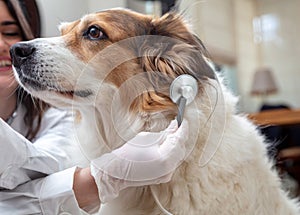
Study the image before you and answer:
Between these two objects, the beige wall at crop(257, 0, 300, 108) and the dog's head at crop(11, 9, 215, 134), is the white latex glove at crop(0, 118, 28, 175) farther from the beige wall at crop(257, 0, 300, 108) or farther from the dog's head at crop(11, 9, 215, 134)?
the beige wall at crop(257, 0, 300, 108)

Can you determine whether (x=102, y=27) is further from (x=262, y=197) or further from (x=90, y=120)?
(x=262, y=197)

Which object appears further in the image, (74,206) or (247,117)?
(247,117)

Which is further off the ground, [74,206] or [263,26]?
[74,206]

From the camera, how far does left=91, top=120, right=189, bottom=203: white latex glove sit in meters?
0.70

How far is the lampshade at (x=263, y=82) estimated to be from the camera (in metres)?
4.34

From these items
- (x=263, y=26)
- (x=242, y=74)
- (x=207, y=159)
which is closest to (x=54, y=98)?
(x=207, y=159)

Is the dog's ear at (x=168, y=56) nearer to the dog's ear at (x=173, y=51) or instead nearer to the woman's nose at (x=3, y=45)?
the dog's ear at (x=173, y=51)

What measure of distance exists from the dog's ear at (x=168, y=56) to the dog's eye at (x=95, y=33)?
8cm

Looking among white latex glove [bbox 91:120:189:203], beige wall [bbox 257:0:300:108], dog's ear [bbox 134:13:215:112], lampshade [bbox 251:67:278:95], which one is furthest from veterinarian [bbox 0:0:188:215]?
beige wall [bbox 257:0:300:108]

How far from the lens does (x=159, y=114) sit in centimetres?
82

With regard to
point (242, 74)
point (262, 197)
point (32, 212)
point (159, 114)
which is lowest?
point (242, 74)

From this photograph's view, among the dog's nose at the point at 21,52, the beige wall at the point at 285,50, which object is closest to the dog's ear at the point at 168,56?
the dog's nose at the point at 21,52

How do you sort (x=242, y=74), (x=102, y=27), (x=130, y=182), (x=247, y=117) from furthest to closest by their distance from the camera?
(x=242, y=74) → (x=247, y=117) → (x=102, y=27) → (x=130, y=182)

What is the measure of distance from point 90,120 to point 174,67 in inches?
8.7
